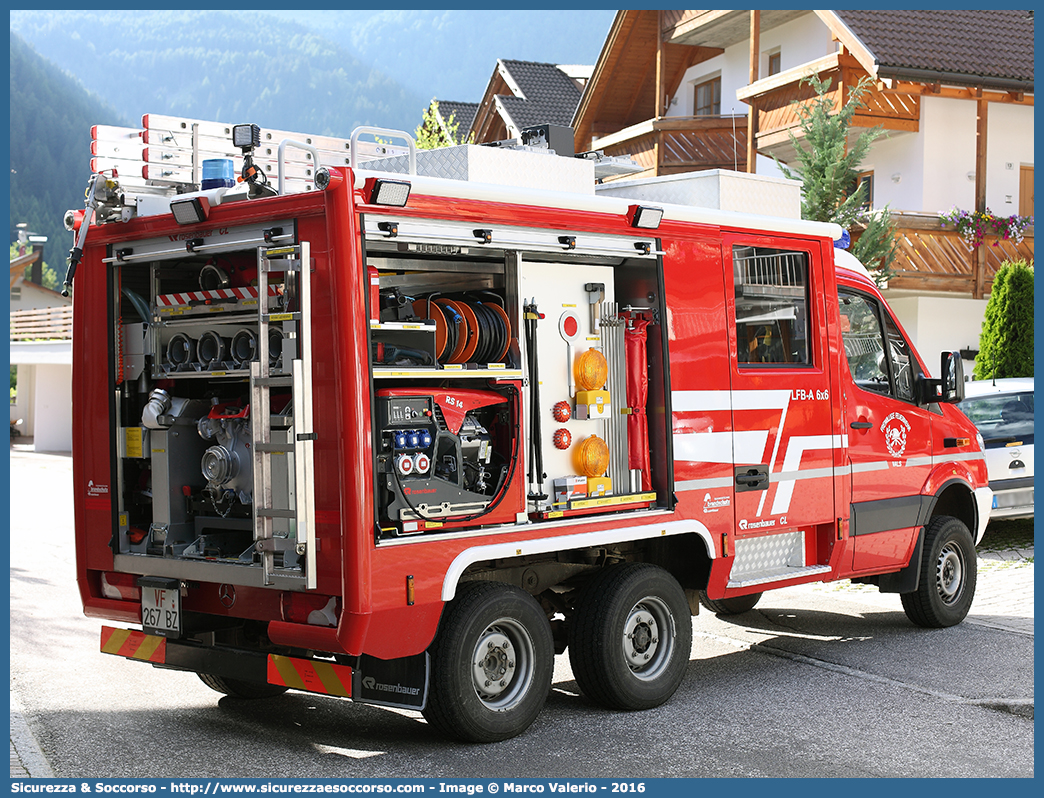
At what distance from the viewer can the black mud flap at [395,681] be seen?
6066 millimetres

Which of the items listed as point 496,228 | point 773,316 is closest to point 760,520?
point 773,316

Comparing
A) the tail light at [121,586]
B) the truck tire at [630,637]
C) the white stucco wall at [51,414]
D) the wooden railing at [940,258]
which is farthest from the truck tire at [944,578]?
the white stucco wall at [51,414]

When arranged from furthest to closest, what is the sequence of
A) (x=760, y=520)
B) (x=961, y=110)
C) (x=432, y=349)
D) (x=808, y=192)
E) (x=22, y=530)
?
(x=961, y=110) → (x=808, y=192) → (x=22, y=530) → (x=760, y=520) → (x=432, y=349)

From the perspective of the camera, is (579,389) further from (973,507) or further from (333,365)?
(973,507)

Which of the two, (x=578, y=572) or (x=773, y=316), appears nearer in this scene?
(x=578, y=572)


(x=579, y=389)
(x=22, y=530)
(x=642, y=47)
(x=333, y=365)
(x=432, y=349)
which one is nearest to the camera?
(x=333, y=365)

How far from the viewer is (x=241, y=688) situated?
7.41 m

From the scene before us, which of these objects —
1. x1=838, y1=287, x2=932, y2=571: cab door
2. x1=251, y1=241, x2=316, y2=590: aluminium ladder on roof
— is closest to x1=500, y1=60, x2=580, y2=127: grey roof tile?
x1=838, y1=287, x2=932, y2=571: cab door

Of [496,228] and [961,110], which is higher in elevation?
[961,110]

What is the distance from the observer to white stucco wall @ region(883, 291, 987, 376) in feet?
75.4

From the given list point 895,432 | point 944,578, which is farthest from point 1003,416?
point 895,432

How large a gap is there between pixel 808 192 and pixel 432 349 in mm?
13626

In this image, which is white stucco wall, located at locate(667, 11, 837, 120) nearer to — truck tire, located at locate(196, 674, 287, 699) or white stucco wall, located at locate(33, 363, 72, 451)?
Answer: white stucco wall, located at locate(33, 363, 72, 451)

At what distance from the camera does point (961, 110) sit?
2348cm
